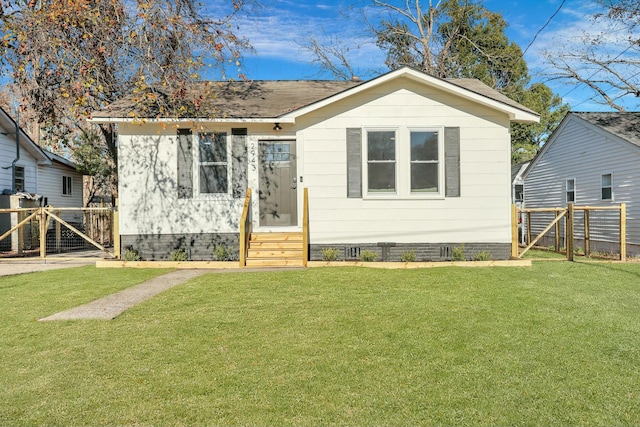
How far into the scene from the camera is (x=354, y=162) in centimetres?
966

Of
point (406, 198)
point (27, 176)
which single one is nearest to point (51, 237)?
point (27, 176)

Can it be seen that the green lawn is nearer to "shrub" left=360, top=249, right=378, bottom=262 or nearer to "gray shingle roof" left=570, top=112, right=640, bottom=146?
"shrub" left=360, top=249, right=378, bottom=262

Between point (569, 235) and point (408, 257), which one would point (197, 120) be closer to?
point (408, 257)

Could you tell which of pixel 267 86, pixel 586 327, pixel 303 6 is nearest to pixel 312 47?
pixel 303 6

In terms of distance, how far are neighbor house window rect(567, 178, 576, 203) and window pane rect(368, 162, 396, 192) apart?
10.0m

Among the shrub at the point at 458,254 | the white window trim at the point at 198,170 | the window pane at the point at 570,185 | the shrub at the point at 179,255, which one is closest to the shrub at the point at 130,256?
the shrub at the point at 179,255

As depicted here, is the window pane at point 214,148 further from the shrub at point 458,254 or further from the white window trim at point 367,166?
the shrub at point 458,254

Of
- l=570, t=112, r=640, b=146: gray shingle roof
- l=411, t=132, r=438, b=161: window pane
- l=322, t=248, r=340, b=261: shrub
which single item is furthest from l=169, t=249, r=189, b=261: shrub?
l=570, t=112, r=640, b=146: gray shingle roof

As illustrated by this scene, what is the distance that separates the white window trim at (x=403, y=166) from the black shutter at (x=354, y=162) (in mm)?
91

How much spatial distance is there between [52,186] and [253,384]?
810 inches

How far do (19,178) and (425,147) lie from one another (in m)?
16.1

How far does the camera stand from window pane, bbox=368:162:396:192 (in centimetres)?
969

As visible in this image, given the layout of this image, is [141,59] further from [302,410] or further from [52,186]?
[52,186]

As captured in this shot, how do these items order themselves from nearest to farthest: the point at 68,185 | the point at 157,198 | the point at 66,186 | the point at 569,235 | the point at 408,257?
the point at 408,257 → the point at 157,198 → the point at 569,235 → the point at 66,186 → the point at 68,185
